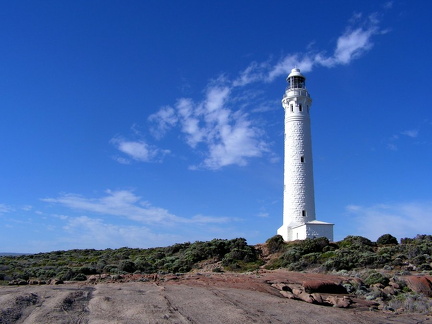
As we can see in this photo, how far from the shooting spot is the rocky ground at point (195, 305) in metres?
9.70

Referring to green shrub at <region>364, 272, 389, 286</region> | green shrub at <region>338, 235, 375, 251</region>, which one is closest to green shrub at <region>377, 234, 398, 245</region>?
green shrub at <region>338, 235, 375, 251</region>

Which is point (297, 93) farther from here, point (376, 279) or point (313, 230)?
point (376, 279)

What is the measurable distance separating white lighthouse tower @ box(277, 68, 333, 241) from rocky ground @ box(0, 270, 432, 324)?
16.2 metres

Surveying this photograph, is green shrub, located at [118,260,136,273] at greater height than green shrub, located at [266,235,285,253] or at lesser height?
lesser

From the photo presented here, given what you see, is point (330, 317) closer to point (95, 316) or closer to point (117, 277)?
point (95, 316)

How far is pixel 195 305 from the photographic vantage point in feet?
36.4

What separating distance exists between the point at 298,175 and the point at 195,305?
75.2ft

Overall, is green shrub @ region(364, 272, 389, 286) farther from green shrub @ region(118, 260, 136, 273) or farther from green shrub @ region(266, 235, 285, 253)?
green shrub @ region(118, 260, 136, 273)

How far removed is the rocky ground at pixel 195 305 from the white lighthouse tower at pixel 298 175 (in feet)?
53.0

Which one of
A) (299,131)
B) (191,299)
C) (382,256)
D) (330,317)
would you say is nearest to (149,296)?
(191,299)

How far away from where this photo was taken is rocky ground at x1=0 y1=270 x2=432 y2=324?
382 inches

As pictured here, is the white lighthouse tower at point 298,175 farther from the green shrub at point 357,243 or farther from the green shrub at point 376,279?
the green shrub at point 376,279

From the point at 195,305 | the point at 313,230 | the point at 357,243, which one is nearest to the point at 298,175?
the point at 313,230

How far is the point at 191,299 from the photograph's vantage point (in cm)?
1184
